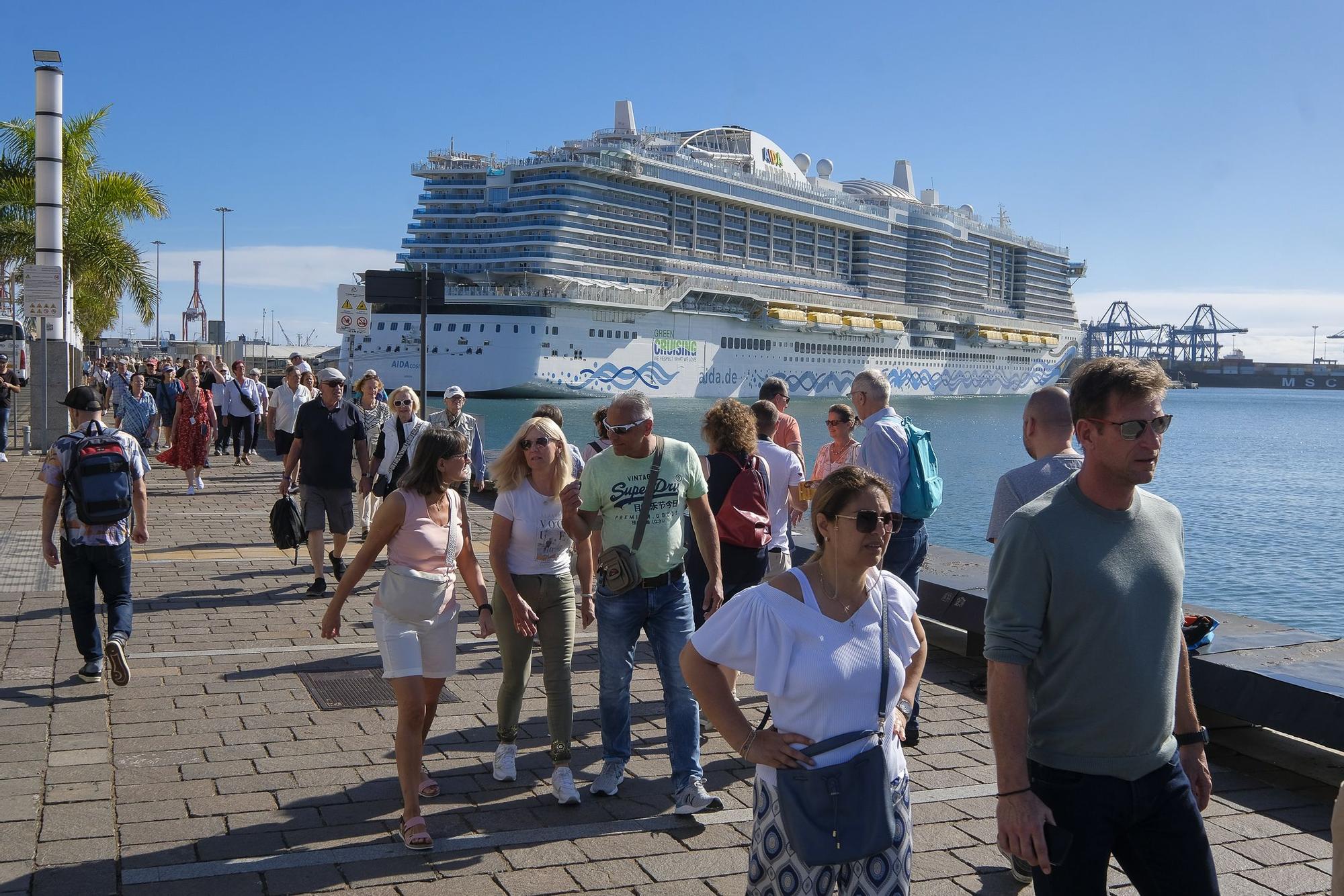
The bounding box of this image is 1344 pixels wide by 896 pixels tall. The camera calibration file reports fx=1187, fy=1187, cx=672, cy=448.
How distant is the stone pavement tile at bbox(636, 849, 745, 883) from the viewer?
411 centimetres

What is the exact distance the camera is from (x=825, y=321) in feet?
258

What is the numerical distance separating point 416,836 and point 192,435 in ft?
40.9

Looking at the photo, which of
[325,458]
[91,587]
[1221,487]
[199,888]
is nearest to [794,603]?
[199,888]

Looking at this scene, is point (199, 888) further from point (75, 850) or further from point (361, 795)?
point (361, 795)

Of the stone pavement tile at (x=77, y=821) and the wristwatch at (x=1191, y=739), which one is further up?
the wristwatch at (x=1191, y=739)

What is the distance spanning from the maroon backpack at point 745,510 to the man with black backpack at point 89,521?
129 inches

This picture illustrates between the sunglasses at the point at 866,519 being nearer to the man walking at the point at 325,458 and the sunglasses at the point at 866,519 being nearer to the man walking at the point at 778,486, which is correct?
the man walking at the point at 778,486

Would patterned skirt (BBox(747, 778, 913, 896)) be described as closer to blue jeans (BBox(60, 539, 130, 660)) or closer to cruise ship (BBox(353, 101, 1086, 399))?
blue jeans (BBox(60, 539, 130, 660))

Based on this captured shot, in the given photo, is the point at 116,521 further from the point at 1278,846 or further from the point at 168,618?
the point at 1278,846

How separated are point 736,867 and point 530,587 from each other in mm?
1450

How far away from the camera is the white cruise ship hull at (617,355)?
5916 cm

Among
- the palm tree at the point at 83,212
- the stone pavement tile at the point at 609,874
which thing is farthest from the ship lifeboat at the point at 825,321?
the stone pavement tile at the point at 609,874

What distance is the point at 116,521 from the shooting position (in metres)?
6.48

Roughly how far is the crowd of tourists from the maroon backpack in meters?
0.01
